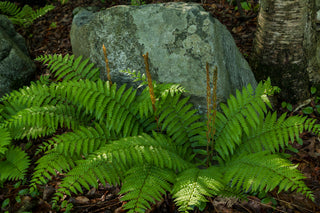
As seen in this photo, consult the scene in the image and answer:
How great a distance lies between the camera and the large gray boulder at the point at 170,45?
10.1 feet

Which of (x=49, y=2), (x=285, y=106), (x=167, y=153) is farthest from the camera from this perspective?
(x=49, y=2)

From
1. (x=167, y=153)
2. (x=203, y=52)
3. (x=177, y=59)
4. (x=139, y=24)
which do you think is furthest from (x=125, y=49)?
(x=167, y=153)

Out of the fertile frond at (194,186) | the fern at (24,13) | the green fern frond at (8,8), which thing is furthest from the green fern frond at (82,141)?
the green fern frond at (8,8)

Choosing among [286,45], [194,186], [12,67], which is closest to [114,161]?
[194,186]

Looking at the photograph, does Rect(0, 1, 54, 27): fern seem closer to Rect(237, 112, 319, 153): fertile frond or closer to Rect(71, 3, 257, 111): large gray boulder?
Rect(71, 3, 257, 111): large gray boulder

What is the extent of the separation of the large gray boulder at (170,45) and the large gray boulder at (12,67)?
150 cm

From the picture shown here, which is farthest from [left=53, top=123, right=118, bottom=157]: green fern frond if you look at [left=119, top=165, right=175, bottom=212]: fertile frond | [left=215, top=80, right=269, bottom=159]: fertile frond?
[left=215, top=80, right=269, bottom=159]: fertile frond

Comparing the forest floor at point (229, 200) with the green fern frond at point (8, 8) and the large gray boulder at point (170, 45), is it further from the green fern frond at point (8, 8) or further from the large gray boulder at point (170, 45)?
the green fern frond at point (8, 8)

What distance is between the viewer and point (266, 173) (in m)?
2.11

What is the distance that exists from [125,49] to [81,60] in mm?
709

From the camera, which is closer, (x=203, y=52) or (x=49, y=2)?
(x=203, y=52)

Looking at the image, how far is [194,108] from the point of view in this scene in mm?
3092

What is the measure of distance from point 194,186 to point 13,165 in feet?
7.09

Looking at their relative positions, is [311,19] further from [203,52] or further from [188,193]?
[188,193]
